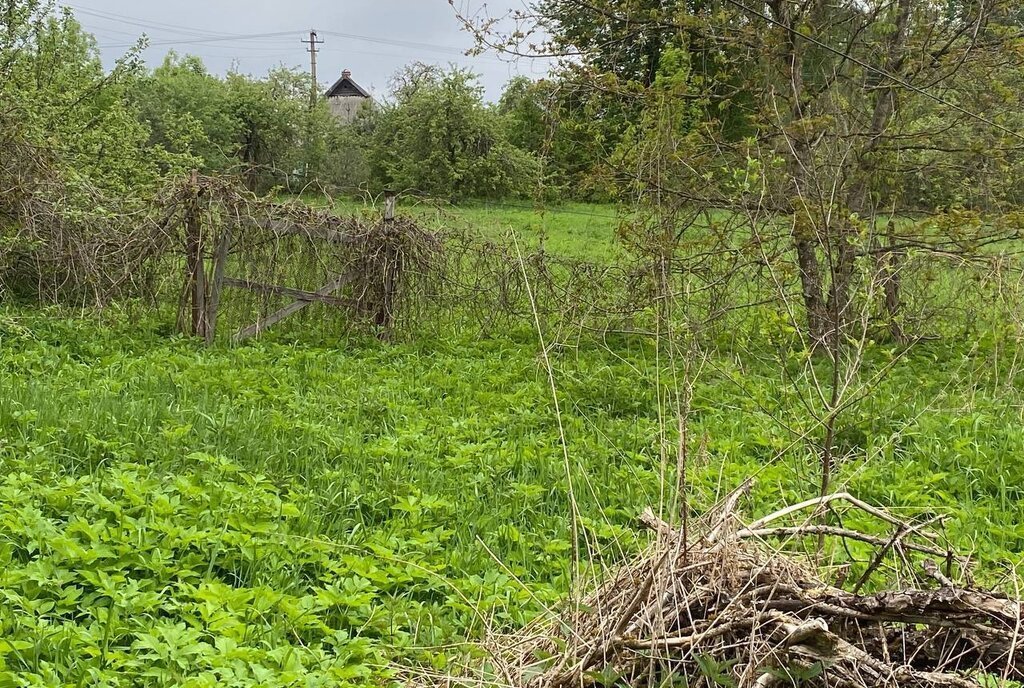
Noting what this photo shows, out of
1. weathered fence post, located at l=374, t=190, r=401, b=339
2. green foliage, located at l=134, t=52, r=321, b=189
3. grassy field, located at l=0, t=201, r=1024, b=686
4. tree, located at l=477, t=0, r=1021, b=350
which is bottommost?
grassy field, located at l=0, t=201, r=1024, b=686

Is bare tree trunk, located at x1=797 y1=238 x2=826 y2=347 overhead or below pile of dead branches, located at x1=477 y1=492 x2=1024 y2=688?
overhead

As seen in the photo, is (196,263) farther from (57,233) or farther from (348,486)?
(348,486)

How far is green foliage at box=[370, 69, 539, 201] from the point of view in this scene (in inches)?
1080

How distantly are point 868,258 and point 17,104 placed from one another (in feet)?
32.6

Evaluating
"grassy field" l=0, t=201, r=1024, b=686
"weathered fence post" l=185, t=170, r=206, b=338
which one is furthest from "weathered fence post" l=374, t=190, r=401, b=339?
"weathered fence post" l=185, t=170, r=206, b=338

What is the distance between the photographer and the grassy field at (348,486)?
301 centimetres

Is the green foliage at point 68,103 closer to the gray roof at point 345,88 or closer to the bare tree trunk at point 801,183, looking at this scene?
the bare tree trunk at point 801,183

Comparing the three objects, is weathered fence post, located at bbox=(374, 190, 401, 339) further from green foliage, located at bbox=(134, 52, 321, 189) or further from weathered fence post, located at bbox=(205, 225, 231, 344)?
green foliage, located at bbox=(134, 52, 321, 189)

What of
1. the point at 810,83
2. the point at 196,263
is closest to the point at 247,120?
the point at 196,263

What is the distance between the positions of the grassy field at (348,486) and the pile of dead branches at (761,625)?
22 cm

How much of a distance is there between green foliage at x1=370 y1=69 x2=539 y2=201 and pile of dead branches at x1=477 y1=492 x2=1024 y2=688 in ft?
82.3

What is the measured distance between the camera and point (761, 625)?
2.23m

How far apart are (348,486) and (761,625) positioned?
9.19 ft

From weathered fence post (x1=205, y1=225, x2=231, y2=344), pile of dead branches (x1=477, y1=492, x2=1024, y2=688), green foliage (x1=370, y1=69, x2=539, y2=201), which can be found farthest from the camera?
green foliage (x1=370, y1=69, x2=539, y2=201)
